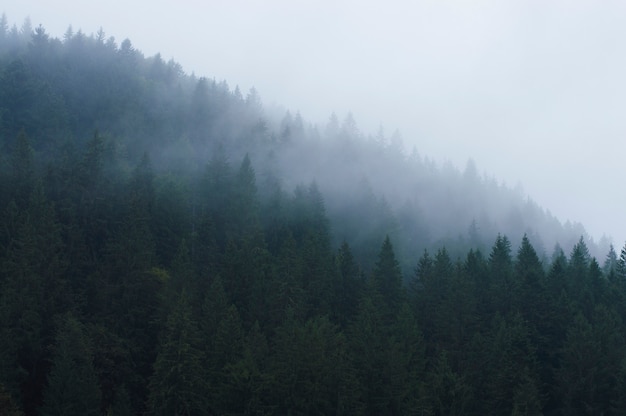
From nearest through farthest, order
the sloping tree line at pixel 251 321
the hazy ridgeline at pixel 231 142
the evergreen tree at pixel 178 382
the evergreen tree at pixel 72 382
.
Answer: the evergreen tree at pixel 72 382 → the evergreen tree at pixel 178 382 → the sloping tree line at pixel 251 321 → the hazy ridgeline at pixel 231 142

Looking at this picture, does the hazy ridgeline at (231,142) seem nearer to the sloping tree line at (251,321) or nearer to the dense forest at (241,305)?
the dense forest at (241,305)

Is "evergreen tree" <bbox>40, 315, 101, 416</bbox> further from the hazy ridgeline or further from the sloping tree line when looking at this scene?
the hazy ridgeline

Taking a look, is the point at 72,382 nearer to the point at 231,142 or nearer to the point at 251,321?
the point at 251,321

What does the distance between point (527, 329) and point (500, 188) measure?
411 feet

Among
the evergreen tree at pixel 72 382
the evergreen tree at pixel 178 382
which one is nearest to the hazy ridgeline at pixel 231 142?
the evergreen tree at pixel 72 382

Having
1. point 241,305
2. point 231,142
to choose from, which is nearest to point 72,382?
point 241,305

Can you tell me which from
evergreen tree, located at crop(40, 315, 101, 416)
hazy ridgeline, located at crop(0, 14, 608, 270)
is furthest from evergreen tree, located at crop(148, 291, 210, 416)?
hazy ridgeline, located at crop(0, 14, 608, 270)

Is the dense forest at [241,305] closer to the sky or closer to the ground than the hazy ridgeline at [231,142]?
closer to the ground

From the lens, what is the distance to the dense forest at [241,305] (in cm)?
4369

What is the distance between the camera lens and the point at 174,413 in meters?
42.8

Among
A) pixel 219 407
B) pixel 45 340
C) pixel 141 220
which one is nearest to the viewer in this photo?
pixel 219 407

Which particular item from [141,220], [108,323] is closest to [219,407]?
[108,323]

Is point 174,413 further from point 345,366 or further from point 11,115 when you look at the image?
point 11,115

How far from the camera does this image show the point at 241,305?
191 feet
